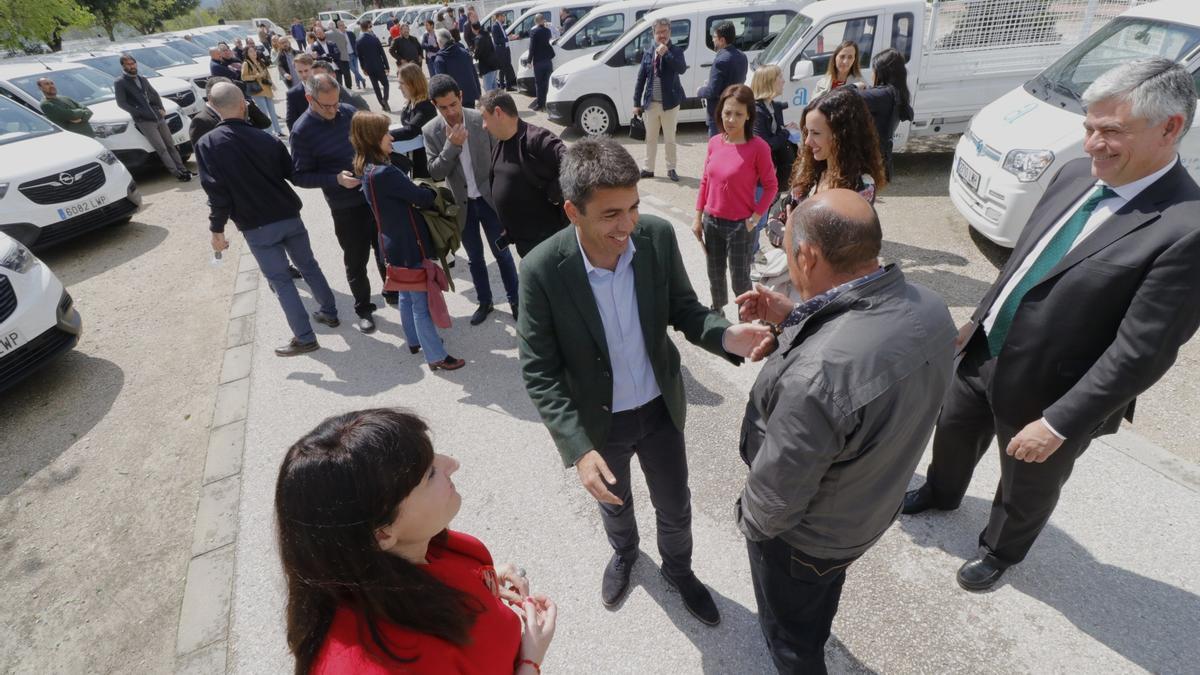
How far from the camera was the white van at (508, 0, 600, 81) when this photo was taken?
14953 mm

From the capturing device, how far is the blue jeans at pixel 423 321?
4.48m

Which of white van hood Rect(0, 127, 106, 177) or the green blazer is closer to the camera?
the green blazer

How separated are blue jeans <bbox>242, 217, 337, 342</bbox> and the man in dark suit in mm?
4665

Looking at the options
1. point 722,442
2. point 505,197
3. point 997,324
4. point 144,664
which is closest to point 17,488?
point 144,664

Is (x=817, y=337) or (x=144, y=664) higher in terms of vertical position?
(x=817, y=337)

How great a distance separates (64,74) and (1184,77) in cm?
1435

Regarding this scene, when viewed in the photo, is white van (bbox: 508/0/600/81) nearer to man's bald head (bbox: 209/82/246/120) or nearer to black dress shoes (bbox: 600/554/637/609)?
man's bald head (bbox: 209/82/246/120)

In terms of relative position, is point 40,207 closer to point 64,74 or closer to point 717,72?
point 64,74

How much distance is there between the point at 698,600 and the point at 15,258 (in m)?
5.85

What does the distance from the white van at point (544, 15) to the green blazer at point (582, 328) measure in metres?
14.4

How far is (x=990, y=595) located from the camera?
8.46 feet

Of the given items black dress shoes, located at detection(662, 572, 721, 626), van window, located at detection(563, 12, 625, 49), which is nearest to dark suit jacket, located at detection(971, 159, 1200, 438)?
black dress shoes, located at detection(662, 572, 721, 626)

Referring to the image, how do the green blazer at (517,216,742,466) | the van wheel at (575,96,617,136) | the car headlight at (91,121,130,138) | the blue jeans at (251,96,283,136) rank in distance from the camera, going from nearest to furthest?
the green blazer at (517,216,742,466), the car headlight at (91,121,130,138), the van wheel at (575,96,617,136), the blue jeans at (251,96,283,136)

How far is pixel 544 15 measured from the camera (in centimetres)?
1516
